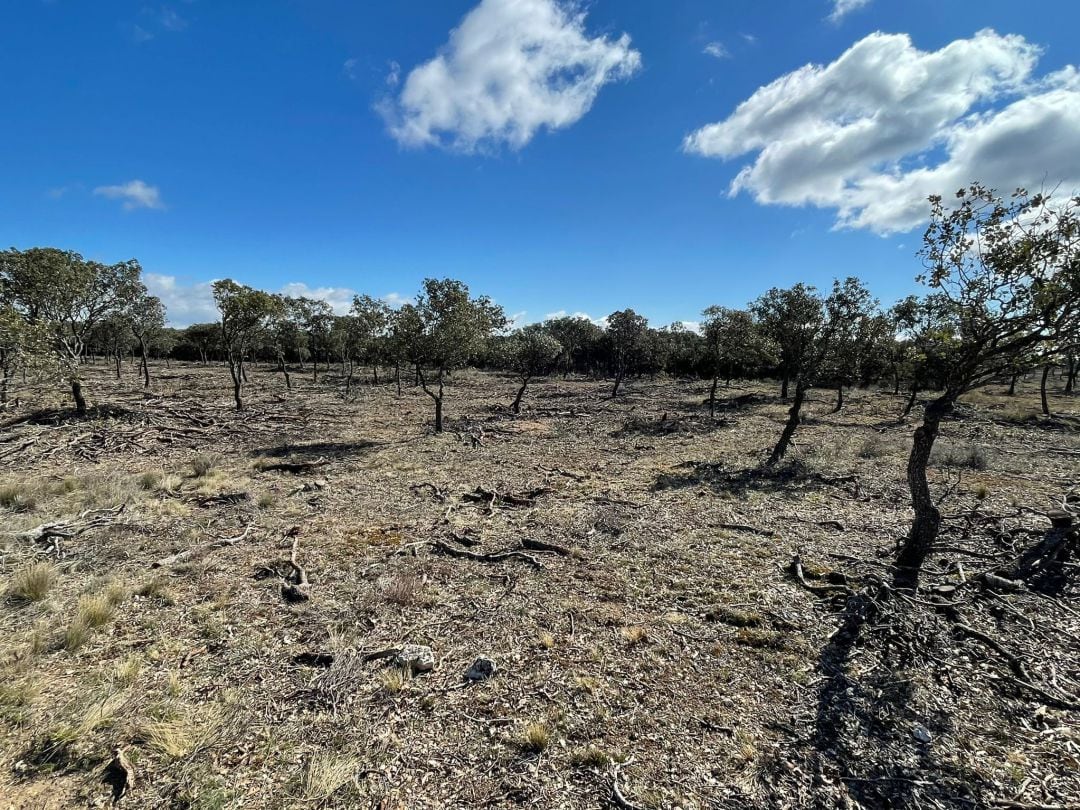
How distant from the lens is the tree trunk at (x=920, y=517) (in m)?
7.12

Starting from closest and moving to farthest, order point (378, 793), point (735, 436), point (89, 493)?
point (378, 793) → point (89, 493) → point (735, 436)

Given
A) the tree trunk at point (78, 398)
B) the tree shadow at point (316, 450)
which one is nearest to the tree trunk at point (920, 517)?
the tree shadow at point (316, 450)

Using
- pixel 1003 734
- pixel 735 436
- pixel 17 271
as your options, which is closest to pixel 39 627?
pixel 1003 734

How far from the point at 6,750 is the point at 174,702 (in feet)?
4.36

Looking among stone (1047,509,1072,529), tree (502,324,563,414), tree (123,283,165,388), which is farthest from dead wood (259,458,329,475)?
tree (123,283,165,388)

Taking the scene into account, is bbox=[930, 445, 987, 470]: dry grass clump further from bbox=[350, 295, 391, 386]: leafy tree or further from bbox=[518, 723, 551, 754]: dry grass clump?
bbox=[350, 295, 391, 386]: leafy tree

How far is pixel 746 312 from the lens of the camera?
29.5 metres

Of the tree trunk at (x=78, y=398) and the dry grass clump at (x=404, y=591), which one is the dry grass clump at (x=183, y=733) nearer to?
the dry grass clump at (x=404, y=591)

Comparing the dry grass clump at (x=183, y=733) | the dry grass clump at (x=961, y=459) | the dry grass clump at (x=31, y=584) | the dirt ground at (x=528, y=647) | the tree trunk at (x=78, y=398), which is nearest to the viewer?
the dirt ground at (x=528, y=647)

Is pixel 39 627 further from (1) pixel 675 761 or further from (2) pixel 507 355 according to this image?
(2) pixel 507 355

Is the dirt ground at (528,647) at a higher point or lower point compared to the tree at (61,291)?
lower

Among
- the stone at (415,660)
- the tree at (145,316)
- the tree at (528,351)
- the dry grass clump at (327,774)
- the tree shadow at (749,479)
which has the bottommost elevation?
the dry grass clump at (327,774)

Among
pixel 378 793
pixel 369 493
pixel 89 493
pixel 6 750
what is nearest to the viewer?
Result: pixel 378 793

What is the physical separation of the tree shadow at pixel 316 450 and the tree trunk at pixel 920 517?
17401 mm
